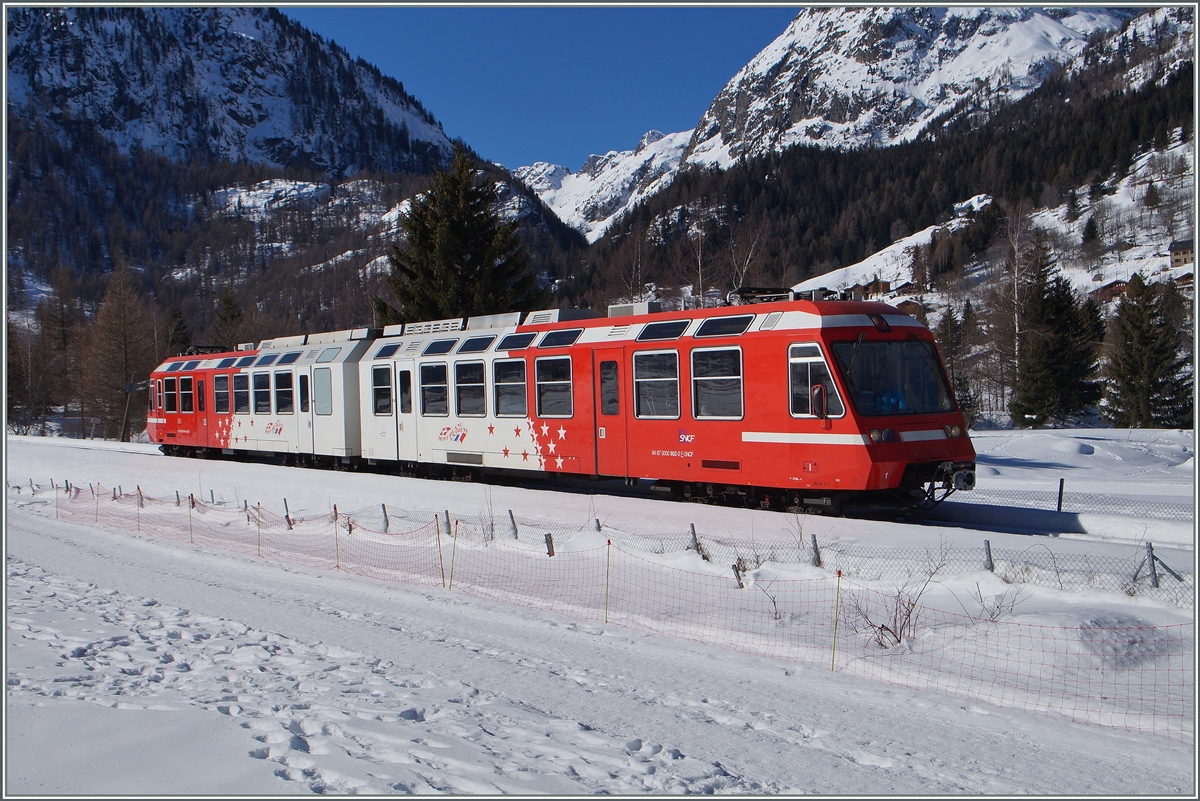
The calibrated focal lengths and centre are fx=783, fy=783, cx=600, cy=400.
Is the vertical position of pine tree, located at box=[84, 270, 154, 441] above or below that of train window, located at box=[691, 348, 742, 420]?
above

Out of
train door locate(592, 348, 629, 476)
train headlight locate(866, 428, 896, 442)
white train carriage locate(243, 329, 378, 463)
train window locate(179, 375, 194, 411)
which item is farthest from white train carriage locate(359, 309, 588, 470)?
train window locate(179, 375, 194, 411)

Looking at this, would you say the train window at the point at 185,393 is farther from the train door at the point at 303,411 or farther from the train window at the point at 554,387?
the train window at the point at 554,387

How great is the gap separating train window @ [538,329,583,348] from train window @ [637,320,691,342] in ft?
5.59

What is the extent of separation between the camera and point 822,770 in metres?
4.90

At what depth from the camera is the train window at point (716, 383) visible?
12.4m

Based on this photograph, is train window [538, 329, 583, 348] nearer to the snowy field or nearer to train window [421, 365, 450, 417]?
train window [421, 365, 450, 417]

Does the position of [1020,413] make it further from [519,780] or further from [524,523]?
[519,780]

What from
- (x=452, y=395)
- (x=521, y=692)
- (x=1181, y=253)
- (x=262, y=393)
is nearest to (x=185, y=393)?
(x=262, y=393)

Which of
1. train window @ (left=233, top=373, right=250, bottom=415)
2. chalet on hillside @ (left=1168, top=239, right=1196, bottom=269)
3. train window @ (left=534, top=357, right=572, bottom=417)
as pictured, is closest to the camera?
train window @ (left=534, top=357, right=572, bottom=417)

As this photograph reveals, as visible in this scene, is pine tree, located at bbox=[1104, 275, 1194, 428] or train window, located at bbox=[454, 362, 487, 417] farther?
pine tree, located at bbox=[1104, 275, 1194, 428]

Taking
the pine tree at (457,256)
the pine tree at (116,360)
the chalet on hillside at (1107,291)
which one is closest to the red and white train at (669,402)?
the pine tree at (457,256)

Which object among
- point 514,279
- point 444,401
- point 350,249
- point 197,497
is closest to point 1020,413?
point 514,279

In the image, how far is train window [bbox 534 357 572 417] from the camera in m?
15.0

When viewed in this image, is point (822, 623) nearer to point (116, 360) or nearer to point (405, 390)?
point (405, 390)
